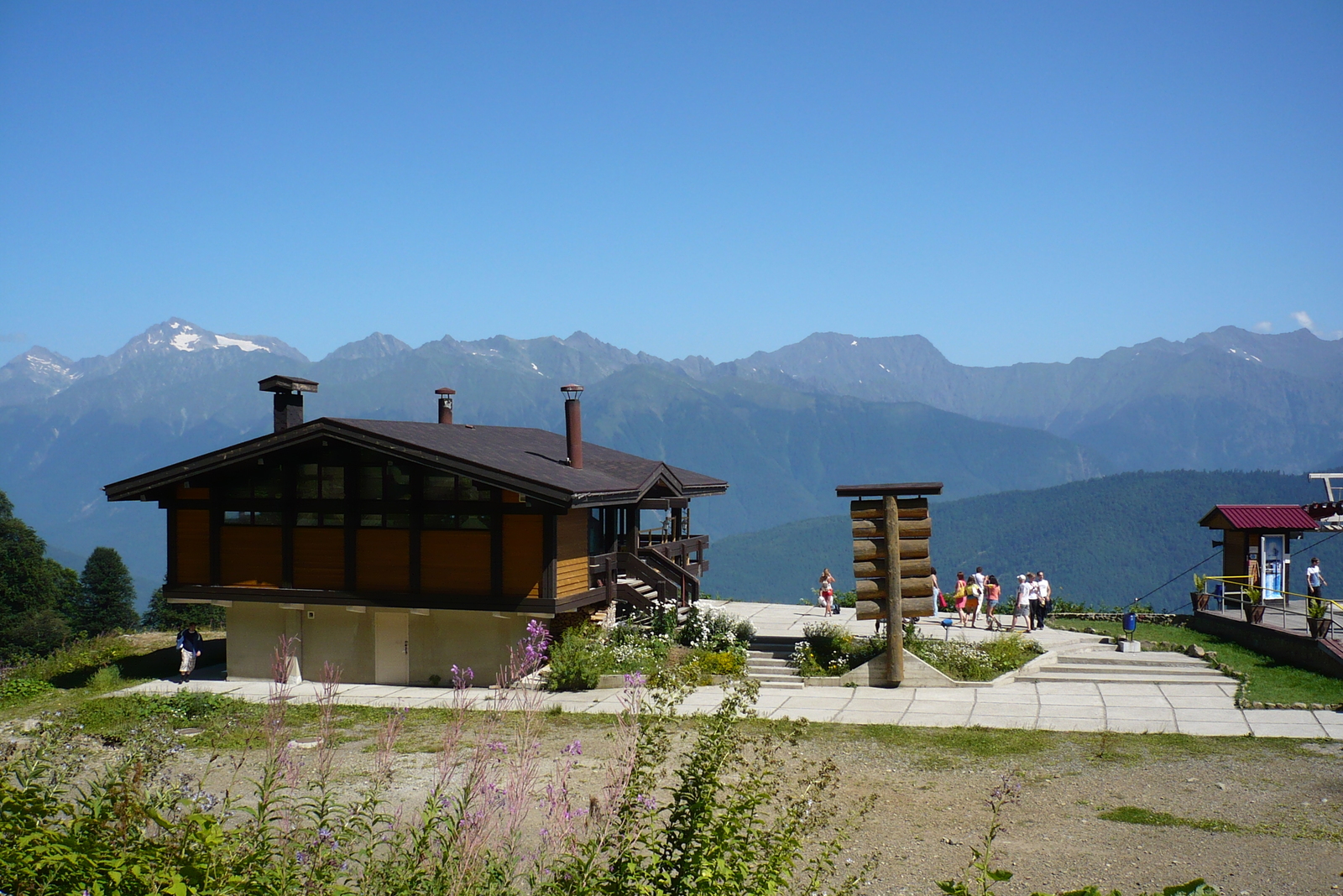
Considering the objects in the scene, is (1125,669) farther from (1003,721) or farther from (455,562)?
(455,562)

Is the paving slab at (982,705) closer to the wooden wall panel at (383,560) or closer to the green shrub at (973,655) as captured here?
the green shrub at (973,655)

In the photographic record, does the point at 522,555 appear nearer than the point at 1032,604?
Yes

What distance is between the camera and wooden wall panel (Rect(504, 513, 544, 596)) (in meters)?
20.4

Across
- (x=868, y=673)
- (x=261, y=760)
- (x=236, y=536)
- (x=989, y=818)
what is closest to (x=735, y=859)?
(x=989, y=818)

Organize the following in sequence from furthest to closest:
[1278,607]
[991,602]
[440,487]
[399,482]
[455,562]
Answer: [991,602] < [1278,607] < [399,482] < [440,487] < [455,562]

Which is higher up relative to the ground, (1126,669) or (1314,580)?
(1314,580)

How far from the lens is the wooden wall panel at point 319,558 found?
2131 centimetres

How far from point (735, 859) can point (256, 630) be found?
18.8 metres

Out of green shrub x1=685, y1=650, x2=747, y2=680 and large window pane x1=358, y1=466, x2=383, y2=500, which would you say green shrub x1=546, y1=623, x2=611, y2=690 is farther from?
large window pane x1=358, y1=466, x2=383, y2=500

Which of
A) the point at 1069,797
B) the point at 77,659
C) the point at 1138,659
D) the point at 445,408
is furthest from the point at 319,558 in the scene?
the point at 1138,659

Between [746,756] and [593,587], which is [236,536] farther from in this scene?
[746,756]

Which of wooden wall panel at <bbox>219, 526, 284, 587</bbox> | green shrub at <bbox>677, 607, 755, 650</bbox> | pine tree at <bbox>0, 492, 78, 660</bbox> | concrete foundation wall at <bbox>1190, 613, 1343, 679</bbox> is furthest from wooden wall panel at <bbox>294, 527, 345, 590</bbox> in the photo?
pine tree at <bbox>0, 492, 78, 660</bbox>

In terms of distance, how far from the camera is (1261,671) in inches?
810

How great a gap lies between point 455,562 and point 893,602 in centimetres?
871
